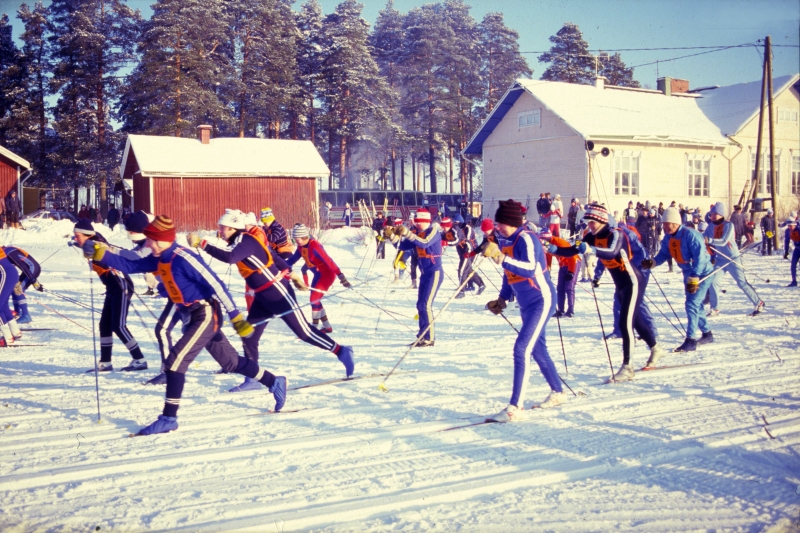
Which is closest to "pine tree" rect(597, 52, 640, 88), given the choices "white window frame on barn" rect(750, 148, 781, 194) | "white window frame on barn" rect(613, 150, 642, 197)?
"white window frame on barn" rect(750, 148, 781, 194)

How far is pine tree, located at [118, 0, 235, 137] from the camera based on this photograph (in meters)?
33.7

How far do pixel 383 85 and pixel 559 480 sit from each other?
1380 inches

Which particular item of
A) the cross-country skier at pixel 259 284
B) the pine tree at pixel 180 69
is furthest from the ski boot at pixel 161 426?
the pine tree at pixel 180 69

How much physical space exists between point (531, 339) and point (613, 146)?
89.5 feet

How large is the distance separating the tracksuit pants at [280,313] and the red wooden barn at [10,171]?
2774cm

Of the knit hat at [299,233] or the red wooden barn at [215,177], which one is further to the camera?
the red wooden barn at [215,177]

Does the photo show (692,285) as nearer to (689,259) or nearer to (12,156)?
(689,259)

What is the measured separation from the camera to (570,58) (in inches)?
1663

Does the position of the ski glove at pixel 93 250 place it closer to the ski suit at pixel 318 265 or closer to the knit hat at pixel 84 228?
the knit hat at pixel 84 228

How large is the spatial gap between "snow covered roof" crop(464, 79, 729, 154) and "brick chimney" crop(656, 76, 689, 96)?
1.99 ft

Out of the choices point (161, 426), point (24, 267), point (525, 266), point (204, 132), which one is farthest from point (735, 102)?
point (161, 426)

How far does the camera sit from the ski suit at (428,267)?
365 inches

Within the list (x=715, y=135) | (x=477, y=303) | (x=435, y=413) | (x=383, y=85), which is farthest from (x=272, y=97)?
(x=435, y=413)

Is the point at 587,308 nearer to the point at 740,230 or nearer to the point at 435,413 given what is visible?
the point at 435,413
